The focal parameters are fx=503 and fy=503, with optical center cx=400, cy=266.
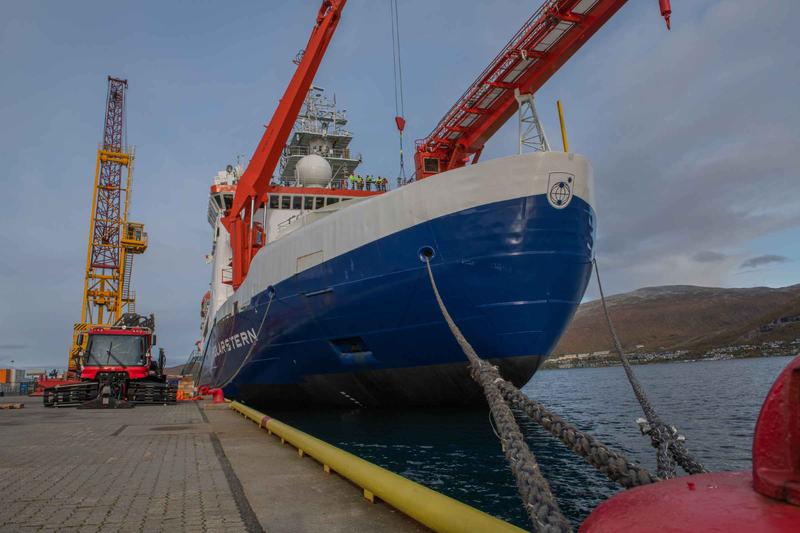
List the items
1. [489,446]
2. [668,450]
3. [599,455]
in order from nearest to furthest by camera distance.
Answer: [599,455] < [668,450] < [489,446]

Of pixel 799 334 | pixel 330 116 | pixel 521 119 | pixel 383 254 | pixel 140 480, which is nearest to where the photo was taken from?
pixel 140 480

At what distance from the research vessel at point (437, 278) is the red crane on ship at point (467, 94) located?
4.49 metres

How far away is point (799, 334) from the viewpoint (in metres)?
108

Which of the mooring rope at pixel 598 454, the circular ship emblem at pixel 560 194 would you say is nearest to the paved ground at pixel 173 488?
the mooring rope at pixel 598 454

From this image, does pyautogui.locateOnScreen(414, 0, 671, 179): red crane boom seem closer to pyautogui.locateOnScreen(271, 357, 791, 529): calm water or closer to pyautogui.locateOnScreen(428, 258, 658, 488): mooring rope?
pyautogui.locateOnScreen(271, 357, 791, 529): calm water

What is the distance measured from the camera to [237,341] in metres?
15.6

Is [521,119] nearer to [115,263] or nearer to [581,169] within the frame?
[581,169]

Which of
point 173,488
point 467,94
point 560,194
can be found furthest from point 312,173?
point 173,488

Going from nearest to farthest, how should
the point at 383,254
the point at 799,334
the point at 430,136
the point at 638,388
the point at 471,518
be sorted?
1. the point at 471,518
2. the point at 638,388
3. the point at 383,254
4. the point at 430,136
5. the point at 799,334

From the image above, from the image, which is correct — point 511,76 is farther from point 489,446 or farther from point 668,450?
point 668,450

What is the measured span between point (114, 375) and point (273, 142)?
9115mm

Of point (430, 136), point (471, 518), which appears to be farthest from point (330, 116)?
point (471, 518)

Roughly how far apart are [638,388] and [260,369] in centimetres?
1060

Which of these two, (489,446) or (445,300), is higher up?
(445,300)
